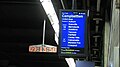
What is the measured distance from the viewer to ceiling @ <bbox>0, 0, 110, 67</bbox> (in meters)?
11.9

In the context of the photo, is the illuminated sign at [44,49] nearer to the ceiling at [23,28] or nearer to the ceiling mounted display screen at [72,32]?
the ceiling at [23,28]

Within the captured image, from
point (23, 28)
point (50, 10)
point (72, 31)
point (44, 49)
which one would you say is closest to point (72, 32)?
point (72, 31)

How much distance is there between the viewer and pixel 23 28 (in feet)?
50.0

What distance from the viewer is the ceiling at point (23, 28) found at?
11898 mm

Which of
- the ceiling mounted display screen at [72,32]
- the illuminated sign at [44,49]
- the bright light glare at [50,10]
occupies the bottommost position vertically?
the illuminated sign at [44,49]

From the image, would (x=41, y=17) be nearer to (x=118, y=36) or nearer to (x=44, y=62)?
(x=118, y=36)

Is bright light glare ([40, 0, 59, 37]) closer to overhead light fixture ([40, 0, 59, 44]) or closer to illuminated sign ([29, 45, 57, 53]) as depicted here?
overhead light fixture ([40, 0, 59, 44])

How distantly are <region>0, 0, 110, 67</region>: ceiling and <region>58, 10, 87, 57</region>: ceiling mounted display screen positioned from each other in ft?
6.26

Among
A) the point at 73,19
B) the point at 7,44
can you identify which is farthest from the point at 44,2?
the point at 7,44

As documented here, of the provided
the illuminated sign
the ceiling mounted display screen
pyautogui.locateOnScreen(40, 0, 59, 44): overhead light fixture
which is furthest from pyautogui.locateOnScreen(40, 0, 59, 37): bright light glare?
the ceiling mounted display screen

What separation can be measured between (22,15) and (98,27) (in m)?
2.64

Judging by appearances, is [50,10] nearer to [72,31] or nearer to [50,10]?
[50,10]

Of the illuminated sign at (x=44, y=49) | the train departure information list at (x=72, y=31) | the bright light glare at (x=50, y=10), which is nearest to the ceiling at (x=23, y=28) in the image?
the bright light glare at (x=50, y=10)

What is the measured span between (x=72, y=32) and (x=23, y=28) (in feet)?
25.2
